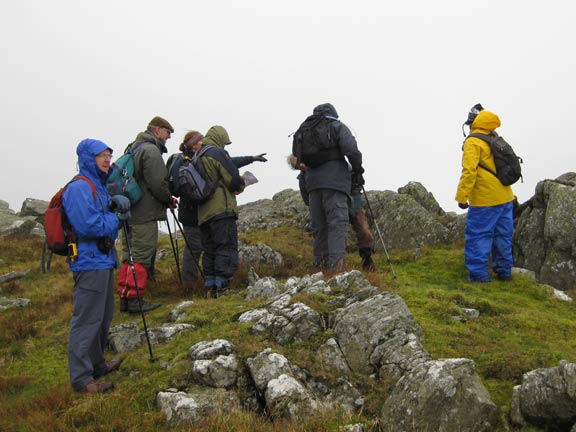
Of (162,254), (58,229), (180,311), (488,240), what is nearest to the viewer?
(58,229)

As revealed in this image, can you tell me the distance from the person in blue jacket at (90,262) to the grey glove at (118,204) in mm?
99

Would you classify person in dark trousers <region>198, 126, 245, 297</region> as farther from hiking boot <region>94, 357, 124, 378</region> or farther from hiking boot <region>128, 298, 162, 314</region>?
hiking boot <region>94, 357, 124, 378</region>

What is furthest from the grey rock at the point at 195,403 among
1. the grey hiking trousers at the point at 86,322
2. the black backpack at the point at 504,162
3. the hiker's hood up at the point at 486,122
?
the hiker's hood up at the point at 486,122

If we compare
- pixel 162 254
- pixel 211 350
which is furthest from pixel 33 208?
pixel 211 350

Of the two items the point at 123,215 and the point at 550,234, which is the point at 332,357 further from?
the point at 550,234

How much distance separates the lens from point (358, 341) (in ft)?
22.4

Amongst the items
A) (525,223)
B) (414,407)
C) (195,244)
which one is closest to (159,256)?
(195,244)

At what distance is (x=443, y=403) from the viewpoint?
5.24 meters

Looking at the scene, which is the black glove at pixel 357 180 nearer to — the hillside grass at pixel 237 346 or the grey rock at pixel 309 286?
the hillside grass at pixel 237 346

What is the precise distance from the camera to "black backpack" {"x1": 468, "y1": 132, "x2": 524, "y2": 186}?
11.2 metres

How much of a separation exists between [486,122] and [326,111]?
3.56 metres

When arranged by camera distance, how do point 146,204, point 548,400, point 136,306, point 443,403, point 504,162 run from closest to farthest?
point 548,400, point 443,403, point 136,306, point 146,204, point 504,162

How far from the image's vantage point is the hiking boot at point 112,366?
23.3 feet

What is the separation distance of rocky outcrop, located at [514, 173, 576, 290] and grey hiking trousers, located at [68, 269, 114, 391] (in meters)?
11.1
